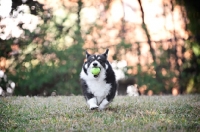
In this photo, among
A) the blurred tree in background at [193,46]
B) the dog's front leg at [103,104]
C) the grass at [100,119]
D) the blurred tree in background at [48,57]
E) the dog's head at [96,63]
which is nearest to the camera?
the grass at [100,119]

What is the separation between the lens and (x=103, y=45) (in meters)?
10.5

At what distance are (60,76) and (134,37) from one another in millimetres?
2718

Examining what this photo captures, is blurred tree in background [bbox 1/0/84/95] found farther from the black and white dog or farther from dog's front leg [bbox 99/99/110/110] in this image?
dog's front leg [bbox 99/99/110/110]

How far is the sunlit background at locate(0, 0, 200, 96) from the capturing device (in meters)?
10.3

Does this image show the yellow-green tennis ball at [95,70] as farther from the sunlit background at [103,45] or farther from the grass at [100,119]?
the sunlit background at [103,45]

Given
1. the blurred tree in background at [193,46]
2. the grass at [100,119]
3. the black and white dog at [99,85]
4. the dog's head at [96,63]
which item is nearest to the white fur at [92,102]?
the black and white dog at [99,85]

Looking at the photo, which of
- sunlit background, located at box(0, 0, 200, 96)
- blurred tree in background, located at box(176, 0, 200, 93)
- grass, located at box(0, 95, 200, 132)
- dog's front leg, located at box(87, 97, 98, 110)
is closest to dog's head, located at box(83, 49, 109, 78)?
dog's front leg, located at box(87, 97, 98, 110)

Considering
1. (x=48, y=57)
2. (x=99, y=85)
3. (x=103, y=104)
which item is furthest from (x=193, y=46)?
(x=103, y=104)

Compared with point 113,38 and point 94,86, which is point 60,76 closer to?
point 113,38

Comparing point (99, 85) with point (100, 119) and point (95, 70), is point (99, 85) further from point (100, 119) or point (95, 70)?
point (100, 119)

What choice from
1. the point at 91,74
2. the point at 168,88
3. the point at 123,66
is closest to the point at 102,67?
the point at 91,74

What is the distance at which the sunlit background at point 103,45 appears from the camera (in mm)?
10344

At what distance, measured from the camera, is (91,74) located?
505 centimetres

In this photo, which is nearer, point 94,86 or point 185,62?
point 94,86
